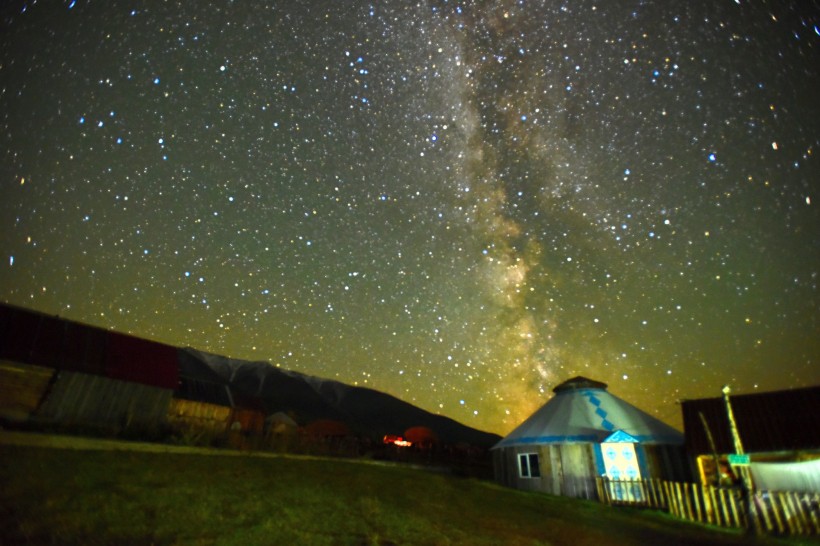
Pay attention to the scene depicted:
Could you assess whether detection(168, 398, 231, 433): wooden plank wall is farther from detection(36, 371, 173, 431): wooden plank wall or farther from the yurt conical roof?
the yurt conical roof

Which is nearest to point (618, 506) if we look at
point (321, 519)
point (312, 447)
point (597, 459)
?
point (597, 459)

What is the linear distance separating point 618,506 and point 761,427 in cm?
623

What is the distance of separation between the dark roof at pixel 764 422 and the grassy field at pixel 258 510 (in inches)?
218

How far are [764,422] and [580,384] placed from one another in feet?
29.2

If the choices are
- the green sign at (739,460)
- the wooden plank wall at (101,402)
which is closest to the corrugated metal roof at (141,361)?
the wooden plank wall at (101,402)

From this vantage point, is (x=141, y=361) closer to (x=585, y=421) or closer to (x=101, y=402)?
(x=101, y=402)

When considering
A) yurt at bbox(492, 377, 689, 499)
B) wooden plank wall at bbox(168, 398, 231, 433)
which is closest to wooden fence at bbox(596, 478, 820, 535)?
yurt at bbox(492, 377, 689, 499)

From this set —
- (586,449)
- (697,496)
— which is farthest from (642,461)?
(697,496)

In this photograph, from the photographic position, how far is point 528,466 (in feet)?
75.1

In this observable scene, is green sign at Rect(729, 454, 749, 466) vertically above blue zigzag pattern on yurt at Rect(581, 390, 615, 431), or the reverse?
blue zigzag pattern on yurt at Rect(581, 390, 615, 431)

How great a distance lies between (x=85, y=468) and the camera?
1048cm

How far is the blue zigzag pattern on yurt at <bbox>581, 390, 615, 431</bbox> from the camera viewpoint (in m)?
22.3

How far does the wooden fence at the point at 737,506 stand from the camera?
1230 centimetres

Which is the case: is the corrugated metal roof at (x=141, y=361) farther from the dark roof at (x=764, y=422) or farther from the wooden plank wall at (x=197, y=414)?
the dark roof at (x=764, y=422)
